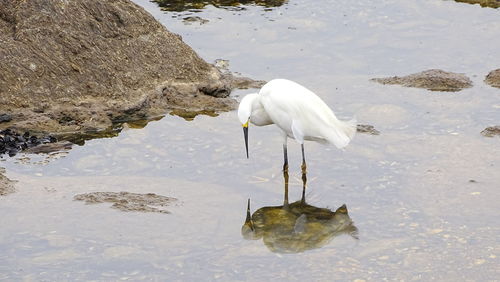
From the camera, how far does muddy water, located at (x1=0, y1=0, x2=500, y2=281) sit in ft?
24.6

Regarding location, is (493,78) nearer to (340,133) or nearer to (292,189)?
(340,133)

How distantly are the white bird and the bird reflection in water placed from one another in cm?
80

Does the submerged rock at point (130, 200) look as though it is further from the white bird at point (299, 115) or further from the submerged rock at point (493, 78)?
the submerged rock at point (493, 78)

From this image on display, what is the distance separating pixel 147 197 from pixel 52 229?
1061 mm

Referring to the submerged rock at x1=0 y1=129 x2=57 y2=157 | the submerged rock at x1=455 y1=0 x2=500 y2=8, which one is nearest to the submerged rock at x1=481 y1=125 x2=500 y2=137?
the submerged rock at x1=0 y1=129 x2=57 y2=157

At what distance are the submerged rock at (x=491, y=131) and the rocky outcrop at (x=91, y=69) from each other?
10.8ft

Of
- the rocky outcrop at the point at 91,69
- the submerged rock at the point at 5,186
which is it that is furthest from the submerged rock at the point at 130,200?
the rocky outcrop at the point at 91,69

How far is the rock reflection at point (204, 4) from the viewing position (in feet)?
52.7

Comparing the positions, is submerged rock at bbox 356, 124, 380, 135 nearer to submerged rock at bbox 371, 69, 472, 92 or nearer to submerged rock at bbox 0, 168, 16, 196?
submerged rock at bbox 371, 69, 472, 92

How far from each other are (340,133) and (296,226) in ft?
4.57

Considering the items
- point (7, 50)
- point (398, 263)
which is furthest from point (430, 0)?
point (398, 263)

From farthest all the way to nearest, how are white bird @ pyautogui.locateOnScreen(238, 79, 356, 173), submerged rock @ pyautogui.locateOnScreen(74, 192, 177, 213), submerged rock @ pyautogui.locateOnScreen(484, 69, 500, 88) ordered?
submerged rock @ pyautogui.locateOnScreen(484, 69, 500, 88), white bird @ pyautogui.locateOnScreen(238, 79, 356, 173), submerged rock @ pyautogui.locateOnScreen(74, 192, 177, 213)

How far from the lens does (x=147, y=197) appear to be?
344 inches

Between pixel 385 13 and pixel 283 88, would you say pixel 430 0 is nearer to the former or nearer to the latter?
pixel 385 13
